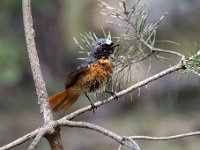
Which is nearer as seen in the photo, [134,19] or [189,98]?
[134,19]

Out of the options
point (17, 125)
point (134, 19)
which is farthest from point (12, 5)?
point (134, 19)

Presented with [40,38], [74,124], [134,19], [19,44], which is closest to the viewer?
[74,124]

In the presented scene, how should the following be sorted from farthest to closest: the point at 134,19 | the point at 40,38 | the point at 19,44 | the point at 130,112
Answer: the point at 40,38, the point at 130,112, the point at 19,44, the point at 134,19

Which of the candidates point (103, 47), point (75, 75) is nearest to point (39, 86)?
point (103, 47)

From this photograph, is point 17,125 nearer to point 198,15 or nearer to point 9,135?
point 9,135

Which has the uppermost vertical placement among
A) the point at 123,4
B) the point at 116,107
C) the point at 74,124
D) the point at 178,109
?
the point at 116,107

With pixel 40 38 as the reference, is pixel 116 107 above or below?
below

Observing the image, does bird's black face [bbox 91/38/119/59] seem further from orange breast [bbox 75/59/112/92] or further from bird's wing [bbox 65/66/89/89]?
bird's wing [bbox 65/66/89/89]

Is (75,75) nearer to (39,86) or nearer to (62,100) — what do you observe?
(62,100)

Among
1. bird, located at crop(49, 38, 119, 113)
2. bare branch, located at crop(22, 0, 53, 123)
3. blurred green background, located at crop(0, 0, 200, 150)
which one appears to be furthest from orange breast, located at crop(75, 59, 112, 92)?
blurred green background, located at crop(0, 0, 200, 150)
